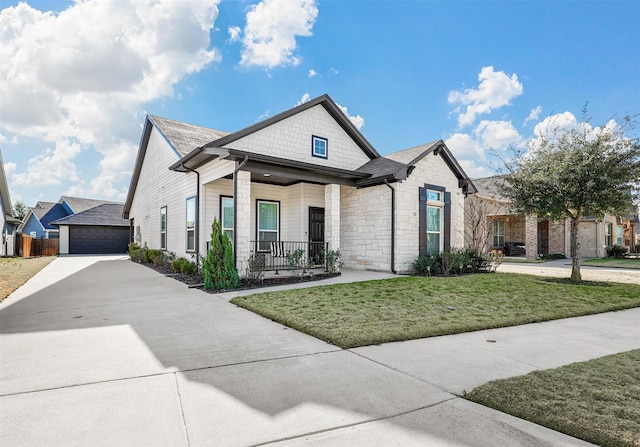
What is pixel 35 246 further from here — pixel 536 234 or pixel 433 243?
pixel 536 234

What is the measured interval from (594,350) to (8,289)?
40.2ft

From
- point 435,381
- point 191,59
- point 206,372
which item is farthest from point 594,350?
point 191,59

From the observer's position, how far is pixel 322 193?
13.3 metres

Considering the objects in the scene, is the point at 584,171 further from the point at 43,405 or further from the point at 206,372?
the point at 43,405

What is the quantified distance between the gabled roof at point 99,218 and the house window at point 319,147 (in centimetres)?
2282

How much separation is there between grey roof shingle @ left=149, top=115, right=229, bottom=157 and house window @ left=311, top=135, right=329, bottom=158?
4.86 metres

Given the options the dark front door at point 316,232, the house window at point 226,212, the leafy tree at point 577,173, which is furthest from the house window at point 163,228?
the leafy tree at point 577,173

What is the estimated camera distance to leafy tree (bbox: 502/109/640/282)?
31.8 ft

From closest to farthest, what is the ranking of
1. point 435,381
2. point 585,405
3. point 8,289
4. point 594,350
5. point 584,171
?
point 585,405 → point 435,381 → point 594,350 → point 8,289 → point 584,171

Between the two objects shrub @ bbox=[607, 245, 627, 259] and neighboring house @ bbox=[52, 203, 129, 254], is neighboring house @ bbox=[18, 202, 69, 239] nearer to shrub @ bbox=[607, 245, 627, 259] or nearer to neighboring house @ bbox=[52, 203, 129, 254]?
neighboring house @ bbox=[52, 203, 129, 254]

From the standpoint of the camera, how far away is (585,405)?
9.10 feet

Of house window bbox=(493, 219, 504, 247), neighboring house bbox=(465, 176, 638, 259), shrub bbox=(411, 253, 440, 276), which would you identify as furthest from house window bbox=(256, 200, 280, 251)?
house window bbox=(493, 219, 504, 247)

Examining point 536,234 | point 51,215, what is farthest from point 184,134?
point 51,215

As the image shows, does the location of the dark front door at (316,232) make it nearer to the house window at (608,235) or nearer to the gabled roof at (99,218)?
the gabled roof at (99,218)
